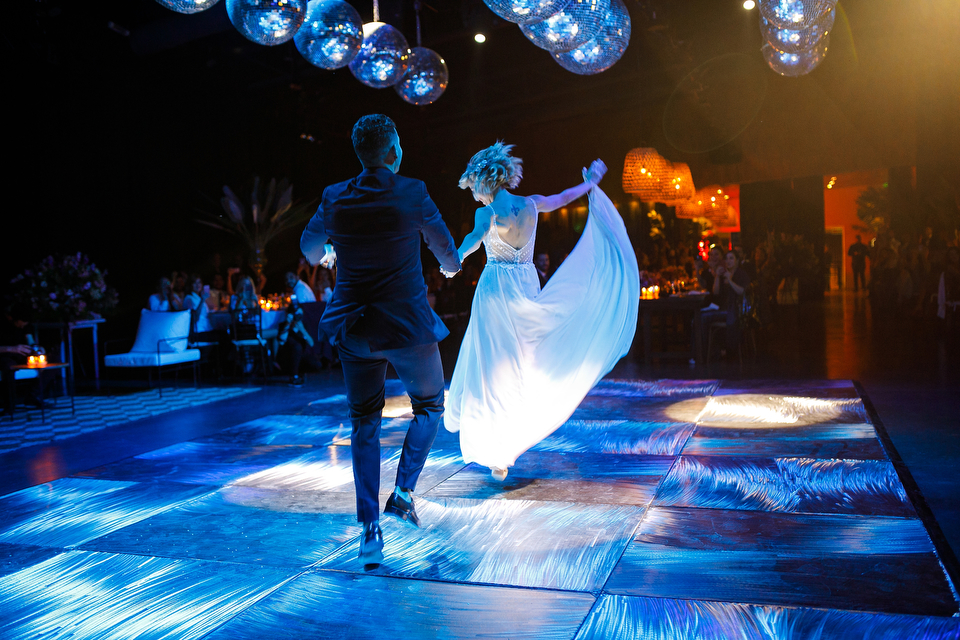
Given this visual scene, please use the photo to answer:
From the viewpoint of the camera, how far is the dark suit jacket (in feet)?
8.48

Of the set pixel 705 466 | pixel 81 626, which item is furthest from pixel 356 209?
pixel 705 466

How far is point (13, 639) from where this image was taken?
7.45 ft

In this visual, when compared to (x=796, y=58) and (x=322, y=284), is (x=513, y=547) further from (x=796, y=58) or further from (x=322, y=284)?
(x=322, y=284)

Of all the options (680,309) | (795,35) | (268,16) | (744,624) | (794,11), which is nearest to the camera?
(744,624)

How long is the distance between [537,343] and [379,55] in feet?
9.36

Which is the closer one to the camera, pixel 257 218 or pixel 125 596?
pixel 125 596

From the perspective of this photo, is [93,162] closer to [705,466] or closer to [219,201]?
[219,201]

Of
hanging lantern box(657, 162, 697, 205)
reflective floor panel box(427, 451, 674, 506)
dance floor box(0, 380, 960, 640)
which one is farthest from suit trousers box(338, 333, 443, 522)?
hanging lantern box(657, 162, 697, 205)

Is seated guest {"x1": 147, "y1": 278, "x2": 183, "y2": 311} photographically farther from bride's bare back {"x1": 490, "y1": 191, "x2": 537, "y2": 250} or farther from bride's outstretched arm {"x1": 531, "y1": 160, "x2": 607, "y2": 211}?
bride's outstretched arm {"x1": 531, "y1": 160, "x2": 607, "y2": 211}

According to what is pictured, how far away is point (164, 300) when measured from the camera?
9.50 m

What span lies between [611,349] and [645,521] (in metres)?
1.13

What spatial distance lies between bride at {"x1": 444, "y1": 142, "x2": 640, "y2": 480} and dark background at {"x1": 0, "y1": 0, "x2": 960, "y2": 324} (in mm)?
6029

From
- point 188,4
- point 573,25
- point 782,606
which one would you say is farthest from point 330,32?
point 782,606

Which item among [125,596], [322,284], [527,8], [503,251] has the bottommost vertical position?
[125,596]
